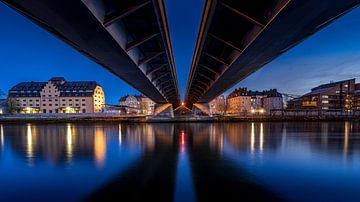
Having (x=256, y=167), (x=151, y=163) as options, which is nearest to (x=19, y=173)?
(x=151, y=163)

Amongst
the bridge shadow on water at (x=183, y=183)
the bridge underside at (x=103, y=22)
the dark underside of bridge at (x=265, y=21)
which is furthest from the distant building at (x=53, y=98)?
the dark underside of bridge at (x=265, y=21)

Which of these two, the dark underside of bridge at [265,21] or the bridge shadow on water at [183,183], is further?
the dark underside of bridge at [265,21]

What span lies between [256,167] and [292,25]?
21.3 ft

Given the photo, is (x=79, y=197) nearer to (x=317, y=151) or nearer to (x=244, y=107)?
(x=317, y=151)

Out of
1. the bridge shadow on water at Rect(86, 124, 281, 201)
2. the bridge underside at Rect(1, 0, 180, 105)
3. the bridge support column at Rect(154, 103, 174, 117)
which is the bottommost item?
the bridge support column at Rect(154, 103, 174, 117)

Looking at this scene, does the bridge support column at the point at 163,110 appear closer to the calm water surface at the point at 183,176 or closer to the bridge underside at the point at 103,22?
the bridge underside at the point at 103,22

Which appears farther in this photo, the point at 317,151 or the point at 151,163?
the point at 317,151

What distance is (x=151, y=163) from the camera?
8.18 m

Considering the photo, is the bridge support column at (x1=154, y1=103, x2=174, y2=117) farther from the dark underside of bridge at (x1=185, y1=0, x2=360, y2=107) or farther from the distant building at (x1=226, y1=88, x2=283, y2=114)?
the distant building at (x1=226, y1=88, x2=283, y2=114)

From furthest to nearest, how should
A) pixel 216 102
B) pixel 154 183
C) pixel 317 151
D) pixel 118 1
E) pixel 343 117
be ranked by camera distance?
pixel 216 102
pixel 343 117
pixel 317 151
pixel 118 1
pixel 154 183

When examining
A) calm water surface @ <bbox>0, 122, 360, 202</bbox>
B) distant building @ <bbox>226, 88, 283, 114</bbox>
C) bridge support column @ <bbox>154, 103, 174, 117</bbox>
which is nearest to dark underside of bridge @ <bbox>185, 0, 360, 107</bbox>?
calm water surface @ <bbox>0, 122, 360, 202</bbox>

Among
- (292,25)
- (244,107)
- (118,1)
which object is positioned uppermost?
(118,1)

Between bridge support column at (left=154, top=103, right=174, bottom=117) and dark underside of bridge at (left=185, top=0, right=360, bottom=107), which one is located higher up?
dark underside of bridge at (left=185, top=0, right=360, bottom=107)

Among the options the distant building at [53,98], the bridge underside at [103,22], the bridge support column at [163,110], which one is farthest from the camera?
the distant building at [53,98]
